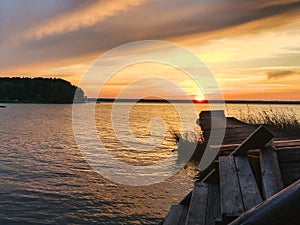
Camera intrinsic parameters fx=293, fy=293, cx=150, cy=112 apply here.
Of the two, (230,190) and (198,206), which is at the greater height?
(230,190)

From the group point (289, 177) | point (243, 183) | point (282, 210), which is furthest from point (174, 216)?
point (282, 210)

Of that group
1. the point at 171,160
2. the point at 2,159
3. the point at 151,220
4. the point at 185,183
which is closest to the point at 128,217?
the point at 151,220

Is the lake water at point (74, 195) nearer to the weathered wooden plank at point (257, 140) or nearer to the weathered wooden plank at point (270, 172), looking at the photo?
the weathered wooden plank at point (257, 140)

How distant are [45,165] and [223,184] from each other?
15726 millimetres

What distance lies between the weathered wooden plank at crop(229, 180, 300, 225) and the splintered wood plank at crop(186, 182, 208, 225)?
8.45 feet

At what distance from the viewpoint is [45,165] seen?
17734 millimetres

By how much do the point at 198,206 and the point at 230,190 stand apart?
3.53 ft

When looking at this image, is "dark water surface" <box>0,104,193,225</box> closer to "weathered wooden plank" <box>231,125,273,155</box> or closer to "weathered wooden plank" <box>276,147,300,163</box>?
"weathered wooden plank" <box>231,125,273,155</box>

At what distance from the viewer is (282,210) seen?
1.58 metres

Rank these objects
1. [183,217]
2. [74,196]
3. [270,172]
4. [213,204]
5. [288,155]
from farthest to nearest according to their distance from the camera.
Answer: [74,196]
[183,217]
[288,155]
[213,204]
[270,172]

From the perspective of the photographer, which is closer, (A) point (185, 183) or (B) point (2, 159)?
(A) point (185, 183)

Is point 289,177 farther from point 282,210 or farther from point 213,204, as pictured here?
point 282,210

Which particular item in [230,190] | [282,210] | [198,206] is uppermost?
[282,210]

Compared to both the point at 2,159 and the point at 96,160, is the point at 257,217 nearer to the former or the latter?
the point at 96,160
